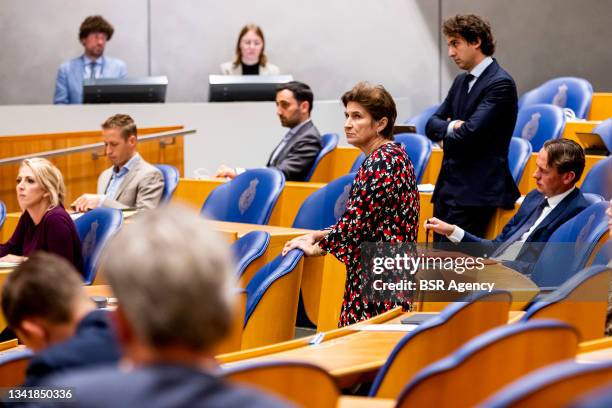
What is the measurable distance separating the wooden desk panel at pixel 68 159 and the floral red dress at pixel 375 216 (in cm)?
364

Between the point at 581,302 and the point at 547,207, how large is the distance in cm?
115

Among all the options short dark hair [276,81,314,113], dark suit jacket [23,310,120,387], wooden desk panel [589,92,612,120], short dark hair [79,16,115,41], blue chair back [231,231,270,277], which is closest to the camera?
dark suit jacket [23,310,120,387]

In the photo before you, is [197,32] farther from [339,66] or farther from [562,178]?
[562,178]

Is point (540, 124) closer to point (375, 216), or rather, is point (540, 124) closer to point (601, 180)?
point (601, 180)

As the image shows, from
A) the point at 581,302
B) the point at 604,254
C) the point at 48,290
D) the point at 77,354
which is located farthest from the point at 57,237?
the point at 77,354

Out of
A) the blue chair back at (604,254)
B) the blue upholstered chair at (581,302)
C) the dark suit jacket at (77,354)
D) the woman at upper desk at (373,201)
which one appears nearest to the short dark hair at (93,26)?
the woman at upper desk at (373,201)

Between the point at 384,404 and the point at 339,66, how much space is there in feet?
27.8

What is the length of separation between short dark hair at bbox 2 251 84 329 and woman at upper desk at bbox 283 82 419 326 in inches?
62.4

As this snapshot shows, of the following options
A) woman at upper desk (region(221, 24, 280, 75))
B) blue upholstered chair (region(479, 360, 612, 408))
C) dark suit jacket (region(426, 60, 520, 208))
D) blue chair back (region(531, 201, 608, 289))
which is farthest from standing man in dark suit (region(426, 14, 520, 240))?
woman at upper desk (region(221, 24, 280, 75))

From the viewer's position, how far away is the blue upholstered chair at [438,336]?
2.33 meters

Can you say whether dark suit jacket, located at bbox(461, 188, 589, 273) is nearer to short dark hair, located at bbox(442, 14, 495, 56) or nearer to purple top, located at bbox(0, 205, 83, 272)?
short dark hair, located at bbox(442, 14, 495, 56)

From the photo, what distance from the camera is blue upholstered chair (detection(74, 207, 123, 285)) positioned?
4590 mm

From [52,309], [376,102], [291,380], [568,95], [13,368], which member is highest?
[376,102]

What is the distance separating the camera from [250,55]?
8.29m
